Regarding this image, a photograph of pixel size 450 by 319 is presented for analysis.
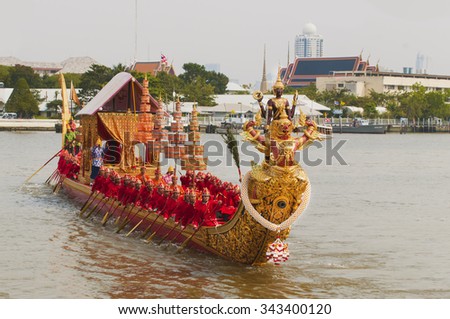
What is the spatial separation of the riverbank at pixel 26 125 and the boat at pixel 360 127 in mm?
28491

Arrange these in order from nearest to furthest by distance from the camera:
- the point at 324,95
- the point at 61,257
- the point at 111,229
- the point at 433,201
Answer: the point at 61,257
the point at 111,229
the point at 433,201
the point at 324,95

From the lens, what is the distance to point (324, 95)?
315 feet

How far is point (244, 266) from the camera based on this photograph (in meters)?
14.8

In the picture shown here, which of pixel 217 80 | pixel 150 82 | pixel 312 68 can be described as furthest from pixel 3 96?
pixel 312 68

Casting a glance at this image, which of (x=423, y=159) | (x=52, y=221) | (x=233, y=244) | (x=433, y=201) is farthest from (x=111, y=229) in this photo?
(x=423, y=159)

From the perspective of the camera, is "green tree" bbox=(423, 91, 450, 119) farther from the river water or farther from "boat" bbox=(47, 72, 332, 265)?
"boat" bbox=(47, 72, 332, 265)

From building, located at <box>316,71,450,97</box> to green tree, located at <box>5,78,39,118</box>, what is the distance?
36628 millimetres

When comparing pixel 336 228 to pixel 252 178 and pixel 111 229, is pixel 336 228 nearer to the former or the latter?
pixel 111 229

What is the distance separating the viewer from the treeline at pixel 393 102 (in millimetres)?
94562

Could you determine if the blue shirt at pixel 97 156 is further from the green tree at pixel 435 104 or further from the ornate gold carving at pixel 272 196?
the green tree at pixel 435 104

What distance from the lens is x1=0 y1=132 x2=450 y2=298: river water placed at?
14148 mm

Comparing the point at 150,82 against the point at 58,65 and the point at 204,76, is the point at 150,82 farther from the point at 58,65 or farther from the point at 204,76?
the point at 58,65

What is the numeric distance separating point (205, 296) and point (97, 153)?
10273mm

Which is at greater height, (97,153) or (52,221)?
(97,153)
